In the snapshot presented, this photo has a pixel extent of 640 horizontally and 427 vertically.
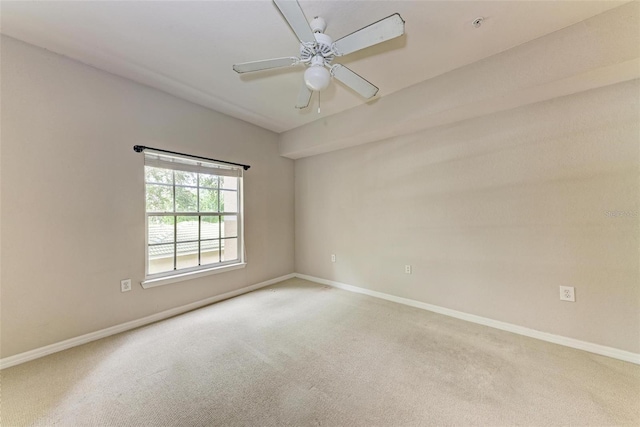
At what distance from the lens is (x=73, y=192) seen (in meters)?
2.16

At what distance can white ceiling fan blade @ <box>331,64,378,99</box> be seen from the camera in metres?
1.73

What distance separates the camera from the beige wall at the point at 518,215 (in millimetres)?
1954

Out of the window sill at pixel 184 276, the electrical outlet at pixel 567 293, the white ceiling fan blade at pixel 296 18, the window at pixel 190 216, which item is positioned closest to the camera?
→ the white ceiling fan blade at pixel 296 18

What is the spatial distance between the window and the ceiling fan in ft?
5.84

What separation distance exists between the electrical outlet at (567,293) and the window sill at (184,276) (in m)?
3.70

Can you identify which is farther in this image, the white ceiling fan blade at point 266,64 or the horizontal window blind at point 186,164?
the horizontal window blind at point 186,164

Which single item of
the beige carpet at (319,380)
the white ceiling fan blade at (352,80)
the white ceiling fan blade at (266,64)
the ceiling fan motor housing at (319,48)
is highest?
the ceiling fan motor housing at (319,48)

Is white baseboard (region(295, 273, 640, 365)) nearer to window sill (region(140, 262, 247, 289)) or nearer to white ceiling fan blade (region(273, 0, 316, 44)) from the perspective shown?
window sill (region(140, 262, 247, 289))

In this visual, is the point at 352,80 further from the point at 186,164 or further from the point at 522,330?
the point at 522,330

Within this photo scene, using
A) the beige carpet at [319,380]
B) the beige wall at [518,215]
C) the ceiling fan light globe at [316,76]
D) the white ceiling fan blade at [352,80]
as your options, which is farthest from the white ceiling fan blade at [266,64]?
the beige carpet at [319,380]

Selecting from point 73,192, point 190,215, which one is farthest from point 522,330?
point 73,192

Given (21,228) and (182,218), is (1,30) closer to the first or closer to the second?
(21,228)

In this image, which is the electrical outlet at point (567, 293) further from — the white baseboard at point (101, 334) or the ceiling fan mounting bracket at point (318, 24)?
the white baseboard at point (101, 334)

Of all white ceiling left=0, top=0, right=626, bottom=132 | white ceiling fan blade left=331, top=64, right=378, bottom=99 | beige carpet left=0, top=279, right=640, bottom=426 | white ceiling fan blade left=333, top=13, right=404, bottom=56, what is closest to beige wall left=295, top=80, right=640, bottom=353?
beige carpet left=0, top=279, right=640, bottom=426
